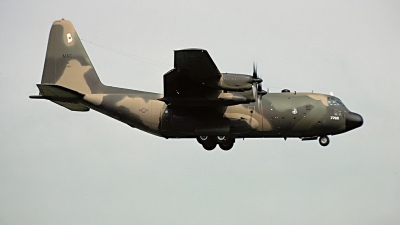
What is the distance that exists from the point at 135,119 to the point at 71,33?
5173 mm

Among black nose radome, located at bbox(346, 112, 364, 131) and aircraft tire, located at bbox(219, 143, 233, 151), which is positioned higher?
black nose radome, located at bbox(346, 112, 364, 131)

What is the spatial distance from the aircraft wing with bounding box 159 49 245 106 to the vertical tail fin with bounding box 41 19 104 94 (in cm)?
439


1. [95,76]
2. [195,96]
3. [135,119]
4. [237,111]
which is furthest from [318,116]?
[95,76]

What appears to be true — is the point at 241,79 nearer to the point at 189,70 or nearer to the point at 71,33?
the point at 189,70

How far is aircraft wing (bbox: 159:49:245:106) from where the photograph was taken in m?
22.6

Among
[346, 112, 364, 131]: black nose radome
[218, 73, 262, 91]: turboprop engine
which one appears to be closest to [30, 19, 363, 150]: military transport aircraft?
[346, 112, 364, 131]: black nose radome

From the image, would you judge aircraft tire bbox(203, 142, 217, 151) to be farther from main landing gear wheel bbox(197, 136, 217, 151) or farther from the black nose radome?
the black nose radome

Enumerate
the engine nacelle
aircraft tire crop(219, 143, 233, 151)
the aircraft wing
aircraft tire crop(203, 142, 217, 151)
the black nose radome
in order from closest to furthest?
the aircraft wing < the engine nacelle < the black nose radome < aircraft tire crop(203, 142, 217, 151) < aircraft tire crop(219, 143, 233, 151)

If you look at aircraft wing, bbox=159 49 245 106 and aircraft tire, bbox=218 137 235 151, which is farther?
aircraft tire, bbox=218 137 235 151

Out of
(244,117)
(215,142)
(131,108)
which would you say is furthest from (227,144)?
(131,108)

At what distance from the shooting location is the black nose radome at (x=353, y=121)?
85.5 feet

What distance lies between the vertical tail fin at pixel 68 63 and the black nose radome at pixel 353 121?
9.93 m

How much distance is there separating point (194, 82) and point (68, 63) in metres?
6.58

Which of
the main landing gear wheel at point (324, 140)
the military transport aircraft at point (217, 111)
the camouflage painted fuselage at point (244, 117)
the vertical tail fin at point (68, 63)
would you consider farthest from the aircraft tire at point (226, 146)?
the vertical tail fin at point (68, 63)
